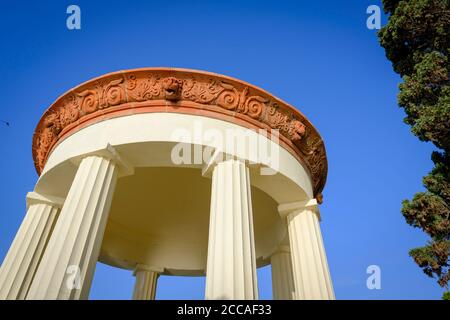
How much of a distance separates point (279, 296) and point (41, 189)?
8256mm

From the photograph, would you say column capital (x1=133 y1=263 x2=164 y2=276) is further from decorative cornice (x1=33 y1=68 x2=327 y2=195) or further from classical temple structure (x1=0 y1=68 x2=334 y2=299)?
decorative cornice (x1=33 y1=68 x2=327 y2=195)

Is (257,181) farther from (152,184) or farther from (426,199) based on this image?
(426,199)

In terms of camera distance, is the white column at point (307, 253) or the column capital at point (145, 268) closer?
the white column at point (307, 253)

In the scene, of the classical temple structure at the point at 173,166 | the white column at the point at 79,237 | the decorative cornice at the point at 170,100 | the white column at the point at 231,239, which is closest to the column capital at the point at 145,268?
the classical temple structure at the point at 173,166

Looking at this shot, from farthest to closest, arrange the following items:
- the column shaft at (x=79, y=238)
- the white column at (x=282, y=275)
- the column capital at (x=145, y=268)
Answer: the column capital at (x=145, y=268), the white column at (x=282, y=275), the column shaft at (x=79, y=238)

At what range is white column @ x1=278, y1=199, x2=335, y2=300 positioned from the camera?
7.69 meters

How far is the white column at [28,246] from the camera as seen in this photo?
7.44m

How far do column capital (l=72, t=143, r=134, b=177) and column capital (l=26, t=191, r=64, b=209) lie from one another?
6.11 feet

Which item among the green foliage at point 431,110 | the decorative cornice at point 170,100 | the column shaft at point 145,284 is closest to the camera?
the decorative cornice at point 170,100

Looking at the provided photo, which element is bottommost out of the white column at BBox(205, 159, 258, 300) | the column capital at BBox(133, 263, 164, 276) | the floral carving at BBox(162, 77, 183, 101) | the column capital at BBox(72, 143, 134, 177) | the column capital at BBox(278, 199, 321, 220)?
the white column at BBox(205, 159, 258, 300)

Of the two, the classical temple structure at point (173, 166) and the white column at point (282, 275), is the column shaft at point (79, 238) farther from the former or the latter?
the white column at point (282, 275)

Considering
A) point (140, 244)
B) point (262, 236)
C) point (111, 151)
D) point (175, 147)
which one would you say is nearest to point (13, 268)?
point (111, 151)

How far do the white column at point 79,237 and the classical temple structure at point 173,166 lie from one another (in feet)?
0.07

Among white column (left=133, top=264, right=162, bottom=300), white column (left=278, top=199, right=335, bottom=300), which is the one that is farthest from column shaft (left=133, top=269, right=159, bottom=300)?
white column (left=278, top=199, right=335, bottom=300)
